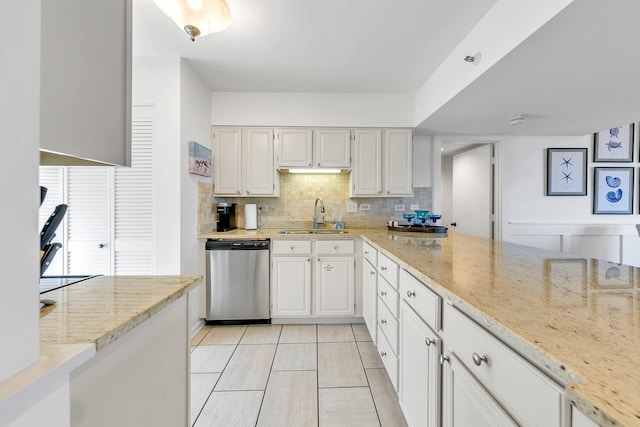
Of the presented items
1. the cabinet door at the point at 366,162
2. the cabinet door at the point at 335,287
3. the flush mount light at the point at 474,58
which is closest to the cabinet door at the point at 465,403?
the cabinet door at the point at 335,287

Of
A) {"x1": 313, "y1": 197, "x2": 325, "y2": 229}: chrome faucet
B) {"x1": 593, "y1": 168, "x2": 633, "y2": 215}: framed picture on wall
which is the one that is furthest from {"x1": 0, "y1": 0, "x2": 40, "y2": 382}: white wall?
{"x1": 593, "y1": 168, "x2": 633, "y2": 215}: framed picture on wall

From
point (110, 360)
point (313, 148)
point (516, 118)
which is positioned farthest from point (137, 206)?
point (516, 118)

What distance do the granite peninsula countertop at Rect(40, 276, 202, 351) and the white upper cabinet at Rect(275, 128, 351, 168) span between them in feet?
7.69

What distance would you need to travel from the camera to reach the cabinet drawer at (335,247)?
2.96 m

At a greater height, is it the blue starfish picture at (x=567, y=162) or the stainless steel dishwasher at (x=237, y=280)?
the blue starfish picture at (x=567, y=162)

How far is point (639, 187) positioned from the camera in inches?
151

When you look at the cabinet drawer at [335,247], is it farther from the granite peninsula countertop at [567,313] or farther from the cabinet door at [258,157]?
the granite peninsula countertop at [567,313]

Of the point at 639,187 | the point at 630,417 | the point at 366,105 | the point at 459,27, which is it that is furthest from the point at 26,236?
the point at 639,187

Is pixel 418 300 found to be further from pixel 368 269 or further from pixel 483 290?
pixel 368 269

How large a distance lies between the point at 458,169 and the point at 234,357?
14.5 feet

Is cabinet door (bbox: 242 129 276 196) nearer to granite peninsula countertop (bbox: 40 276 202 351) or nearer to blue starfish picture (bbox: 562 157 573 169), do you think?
granite peninsula countertop (bbox: 40 276 202 351)

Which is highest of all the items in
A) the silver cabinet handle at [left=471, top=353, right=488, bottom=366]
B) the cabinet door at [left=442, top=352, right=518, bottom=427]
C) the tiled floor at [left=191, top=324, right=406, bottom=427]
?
the silver cabinet handle at [left=471, top=353, right=488, bottom=366]

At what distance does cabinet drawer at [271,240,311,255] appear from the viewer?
295cm

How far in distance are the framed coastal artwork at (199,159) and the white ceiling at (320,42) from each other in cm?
75
